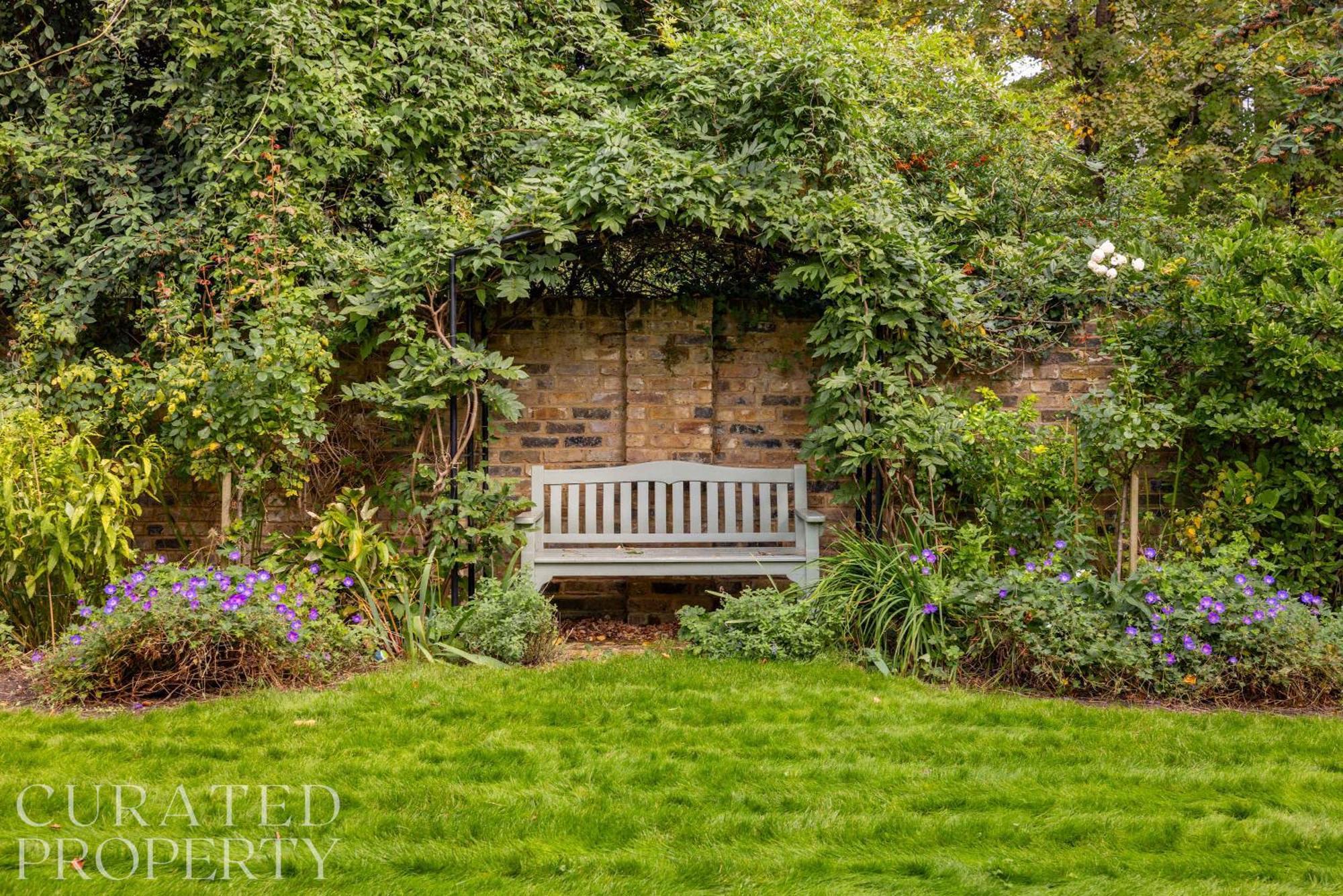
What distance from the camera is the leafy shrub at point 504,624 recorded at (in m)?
4.55

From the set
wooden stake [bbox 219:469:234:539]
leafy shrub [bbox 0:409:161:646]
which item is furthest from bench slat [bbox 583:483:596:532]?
leafy shrub [bbox 0:409:161:646]

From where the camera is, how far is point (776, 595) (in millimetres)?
4812

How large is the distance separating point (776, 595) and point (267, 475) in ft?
9.20

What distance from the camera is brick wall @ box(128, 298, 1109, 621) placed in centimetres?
587

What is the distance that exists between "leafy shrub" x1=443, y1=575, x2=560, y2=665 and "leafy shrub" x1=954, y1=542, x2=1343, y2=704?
206cm

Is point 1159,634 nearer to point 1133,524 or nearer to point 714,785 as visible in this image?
point 1133,524

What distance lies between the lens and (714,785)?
292 cm

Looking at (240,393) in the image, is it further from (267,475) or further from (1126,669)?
(1126,669)

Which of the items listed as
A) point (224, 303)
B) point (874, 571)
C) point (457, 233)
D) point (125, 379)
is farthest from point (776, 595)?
point (125, 379)

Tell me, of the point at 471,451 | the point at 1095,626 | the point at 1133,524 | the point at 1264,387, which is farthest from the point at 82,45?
the point at 1264,387

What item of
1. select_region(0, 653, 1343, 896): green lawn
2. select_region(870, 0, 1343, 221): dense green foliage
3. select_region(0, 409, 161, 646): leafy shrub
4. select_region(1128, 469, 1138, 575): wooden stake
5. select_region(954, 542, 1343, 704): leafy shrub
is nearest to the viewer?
select_region(0, 653, 1343, 896): green lawn

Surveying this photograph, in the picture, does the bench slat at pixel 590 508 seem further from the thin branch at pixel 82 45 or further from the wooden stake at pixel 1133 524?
the thin branch at pixel 82 45

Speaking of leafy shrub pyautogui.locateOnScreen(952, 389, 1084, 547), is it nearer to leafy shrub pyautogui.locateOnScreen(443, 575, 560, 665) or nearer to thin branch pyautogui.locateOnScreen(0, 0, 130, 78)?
leafy shrub pyautogui.locateOnScreen(443, 575, 560, 665)

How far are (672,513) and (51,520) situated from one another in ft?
10.8
